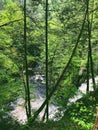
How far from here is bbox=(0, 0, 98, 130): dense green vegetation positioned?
13.7 metres

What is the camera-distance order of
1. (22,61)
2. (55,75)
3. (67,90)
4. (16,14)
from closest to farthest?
1. (67,90)
2. (16,14)
3. (22,61)
4. (55,75)

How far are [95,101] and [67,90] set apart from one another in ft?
5.41

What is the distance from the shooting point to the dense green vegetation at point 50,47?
13.7m

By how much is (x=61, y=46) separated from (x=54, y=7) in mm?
4557

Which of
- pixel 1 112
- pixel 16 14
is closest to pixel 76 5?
pixel 16 14

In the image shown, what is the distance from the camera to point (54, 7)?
14188 millimetres

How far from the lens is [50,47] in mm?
18469

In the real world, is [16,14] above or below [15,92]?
above

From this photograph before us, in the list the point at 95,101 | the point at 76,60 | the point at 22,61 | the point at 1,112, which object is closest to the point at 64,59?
the point at 76,60

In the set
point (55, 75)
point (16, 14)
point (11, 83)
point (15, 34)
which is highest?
point (16, 14)

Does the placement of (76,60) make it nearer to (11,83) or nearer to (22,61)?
(22,61)

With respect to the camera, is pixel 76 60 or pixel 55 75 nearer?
pixel 76 60

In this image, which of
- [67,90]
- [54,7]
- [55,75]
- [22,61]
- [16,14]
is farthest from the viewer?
[55,75]

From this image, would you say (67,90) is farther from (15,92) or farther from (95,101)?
(15,92)
